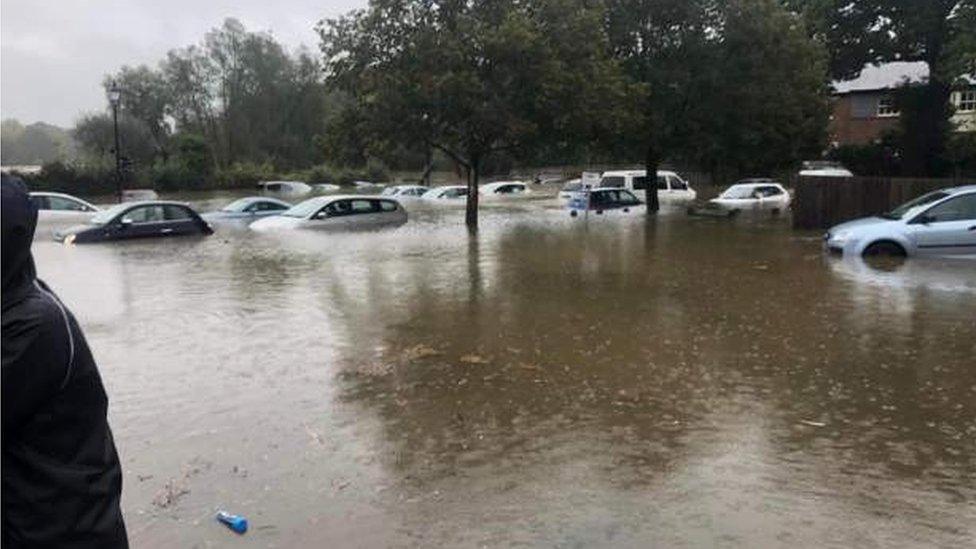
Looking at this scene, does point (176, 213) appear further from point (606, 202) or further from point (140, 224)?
point (606, 202)

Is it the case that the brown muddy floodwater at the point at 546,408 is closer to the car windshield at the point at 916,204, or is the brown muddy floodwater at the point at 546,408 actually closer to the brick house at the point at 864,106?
the car windshield at the point at 916,204

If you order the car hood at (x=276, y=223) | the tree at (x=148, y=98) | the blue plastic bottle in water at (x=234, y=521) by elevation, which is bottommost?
the blue plastic bottle in water at (x=234, y=521)

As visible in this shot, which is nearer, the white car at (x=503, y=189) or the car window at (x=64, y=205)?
the car window at (x=64, y=205)

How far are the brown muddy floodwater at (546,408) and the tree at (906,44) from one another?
66.3 feet

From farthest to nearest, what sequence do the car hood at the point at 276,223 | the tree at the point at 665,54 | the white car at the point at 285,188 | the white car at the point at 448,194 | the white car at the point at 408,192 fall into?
the white car at the point at 285,188
the white car at the point at 408,192
the white car at the point at 448,194
the tree at the point at 665,54
the car hood at the point at 276,223

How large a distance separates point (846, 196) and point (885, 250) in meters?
9.23

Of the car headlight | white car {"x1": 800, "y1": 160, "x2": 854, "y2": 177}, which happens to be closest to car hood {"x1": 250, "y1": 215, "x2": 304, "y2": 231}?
the car headlight

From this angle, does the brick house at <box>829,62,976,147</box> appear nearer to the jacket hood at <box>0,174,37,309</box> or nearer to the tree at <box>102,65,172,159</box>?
the tree at <box>102,65,172,159</box>

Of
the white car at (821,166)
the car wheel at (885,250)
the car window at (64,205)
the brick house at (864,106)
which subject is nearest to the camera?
the car wheel at (885,250)

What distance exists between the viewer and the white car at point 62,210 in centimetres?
2850

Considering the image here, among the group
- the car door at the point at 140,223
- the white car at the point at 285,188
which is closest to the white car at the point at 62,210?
the car door at the point at 140,223

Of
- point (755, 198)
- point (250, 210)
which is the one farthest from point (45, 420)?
point (755, 198)

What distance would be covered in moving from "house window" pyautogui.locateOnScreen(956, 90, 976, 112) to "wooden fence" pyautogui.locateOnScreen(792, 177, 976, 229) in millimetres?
30463

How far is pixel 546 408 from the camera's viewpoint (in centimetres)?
732
